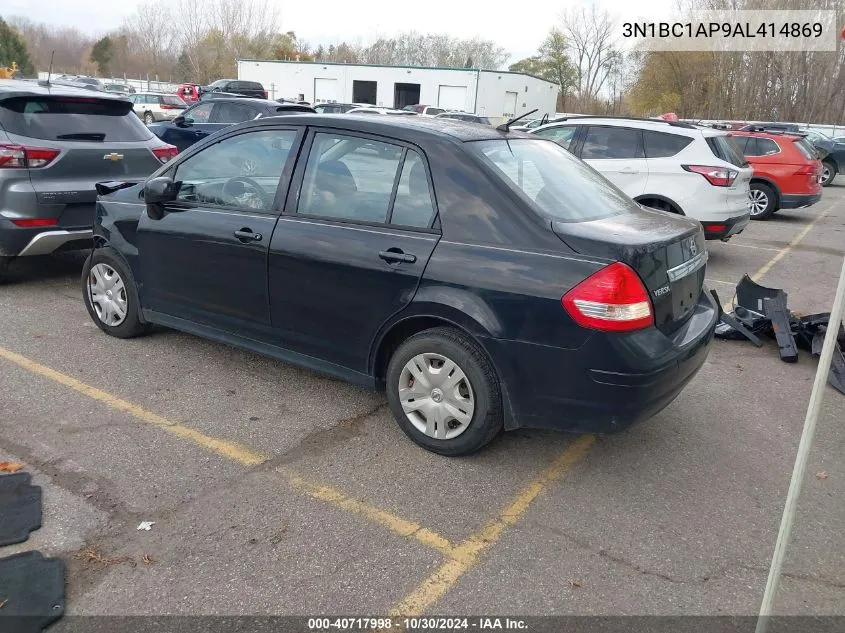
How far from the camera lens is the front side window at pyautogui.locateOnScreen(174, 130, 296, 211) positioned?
4.31 metres

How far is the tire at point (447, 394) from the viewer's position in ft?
11.6

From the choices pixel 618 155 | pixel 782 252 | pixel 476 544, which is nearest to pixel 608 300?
pixel 476 544

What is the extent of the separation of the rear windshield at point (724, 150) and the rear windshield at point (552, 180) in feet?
17.2

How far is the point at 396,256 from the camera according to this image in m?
3.70

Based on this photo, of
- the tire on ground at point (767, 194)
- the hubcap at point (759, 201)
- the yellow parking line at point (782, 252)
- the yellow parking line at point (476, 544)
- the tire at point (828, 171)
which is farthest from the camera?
the tire at point (828, 171)

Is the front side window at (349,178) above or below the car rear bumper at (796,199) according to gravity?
above

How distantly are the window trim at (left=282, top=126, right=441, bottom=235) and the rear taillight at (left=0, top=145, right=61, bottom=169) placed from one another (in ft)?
10.6

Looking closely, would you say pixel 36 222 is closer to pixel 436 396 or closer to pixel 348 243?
pixel 348 243

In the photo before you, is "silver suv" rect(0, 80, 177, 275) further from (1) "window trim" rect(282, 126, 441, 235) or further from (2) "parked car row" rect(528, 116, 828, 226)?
(2) "parked car row" rect(528, 116, 828, 226)

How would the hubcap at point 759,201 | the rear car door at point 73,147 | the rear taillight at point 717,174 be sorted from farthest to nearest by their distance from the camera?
1. the hubcap at point 759,201
2. the rear taillight at point 717,174
3. the rear car door at point 73,147

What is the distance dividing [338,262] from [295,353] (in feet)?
2.30

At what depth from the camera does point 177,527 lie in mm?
3111

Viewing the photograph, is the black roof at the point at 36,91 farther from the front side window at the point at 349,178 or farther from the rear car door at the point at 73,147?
the front side window at the point at 349,178

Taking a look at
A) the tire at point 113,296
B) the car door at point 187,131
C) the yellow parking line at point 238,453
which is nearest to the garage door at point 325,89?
the car door at point 187,131
